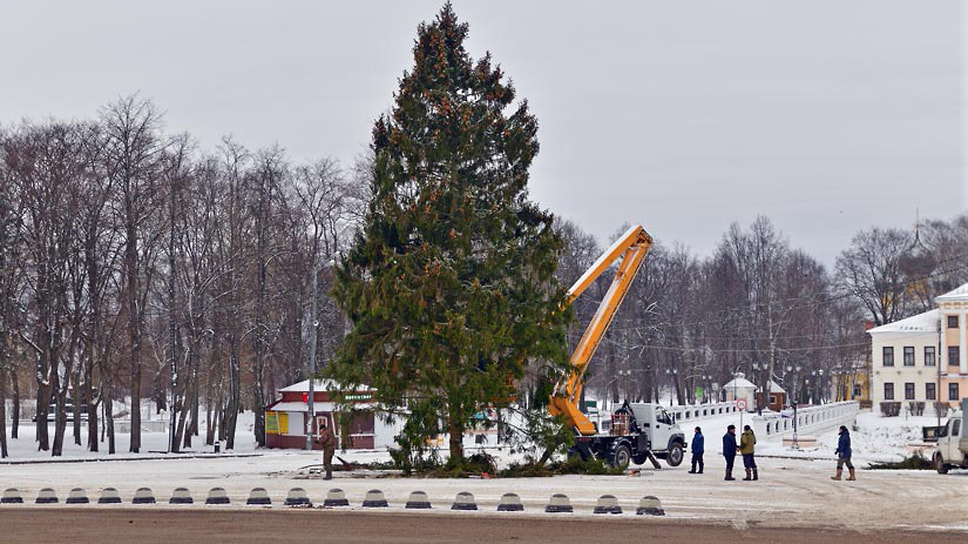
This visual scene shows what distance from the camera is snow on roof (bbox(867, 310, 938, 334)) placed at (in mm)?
99000

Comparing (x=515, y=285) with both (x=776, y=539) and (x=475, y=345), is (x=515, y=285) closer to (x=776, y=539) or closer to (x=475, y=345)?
(x=475, y=345)

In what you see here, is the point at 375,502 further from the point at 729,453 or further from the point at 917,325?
the point at 917,325

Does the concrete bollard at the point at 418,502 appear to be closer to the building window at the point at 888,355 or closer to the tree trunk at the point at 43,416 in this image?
the tree trunk at the point at 43,416

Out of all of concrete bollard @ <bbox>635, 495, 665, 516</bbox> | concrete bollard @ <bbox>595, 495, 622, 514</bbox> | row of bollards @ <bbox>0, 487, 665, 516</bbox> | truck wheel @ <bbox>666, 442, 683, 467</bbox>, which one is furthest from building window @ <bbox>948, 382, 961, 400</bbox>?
concrete bollard @ <bbox>595, 495, 622, 514</bbox>

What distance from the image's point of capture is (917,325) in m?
99.9

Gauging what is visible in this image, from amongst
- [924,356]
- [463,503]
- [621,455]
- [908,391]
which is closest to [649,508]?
[463,503]

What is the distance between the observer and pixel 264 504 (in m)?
27.4

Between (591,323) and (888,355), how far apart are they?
64791mm

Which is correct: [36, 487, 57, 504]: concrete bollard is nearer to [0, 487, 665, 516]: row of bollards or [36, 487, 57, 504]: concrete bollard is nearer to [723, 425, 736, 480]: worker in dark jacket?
[0, 487, 665, 516]: row of bollards

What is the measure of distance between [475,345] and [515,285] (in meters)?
2.56

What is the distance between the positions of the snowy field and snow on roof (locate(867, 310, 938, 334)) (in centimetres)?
4941

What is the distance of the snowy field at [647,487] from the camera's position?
25844 millimetres

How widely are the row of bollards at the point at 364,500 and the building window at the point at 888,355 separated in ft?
257

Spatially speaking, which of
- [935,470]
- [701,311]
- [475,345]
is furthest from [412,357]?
[701,311]
